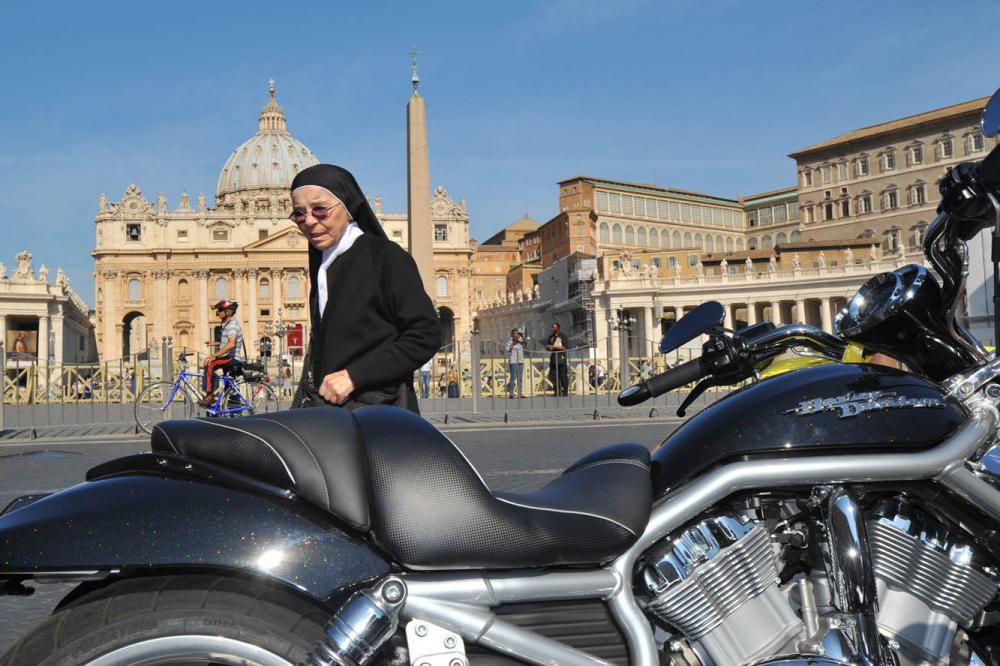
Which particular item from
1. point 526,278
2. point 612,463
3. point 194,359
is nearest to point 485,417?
point 194,359

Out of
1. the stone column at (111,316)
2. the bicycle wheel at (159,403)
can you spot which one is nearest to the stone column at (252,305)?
the stone column at (111,316)

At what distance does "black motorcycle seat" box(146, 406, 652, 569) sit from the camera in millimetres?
1313

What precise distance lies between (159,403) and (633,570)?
1082 cm

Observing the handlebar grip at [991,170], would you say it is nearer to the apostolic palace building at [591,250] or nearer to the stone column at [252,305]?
the apostolic palace building at [591,250]

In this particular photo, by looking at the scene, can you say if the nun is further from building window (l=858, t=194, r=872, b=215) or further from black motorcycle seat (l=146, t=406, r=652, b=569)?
building window (l=858, t=194, r=872, b=215)

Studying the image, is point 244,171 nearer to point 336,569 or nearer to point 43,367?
point 43,367

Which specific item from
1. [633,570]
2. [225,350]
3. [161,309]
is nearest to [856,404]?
[633,570]

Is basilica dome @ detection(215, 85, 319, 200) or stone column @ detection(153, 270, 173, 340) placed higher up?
basilica dome @ detection(215, 85, 319, 200)

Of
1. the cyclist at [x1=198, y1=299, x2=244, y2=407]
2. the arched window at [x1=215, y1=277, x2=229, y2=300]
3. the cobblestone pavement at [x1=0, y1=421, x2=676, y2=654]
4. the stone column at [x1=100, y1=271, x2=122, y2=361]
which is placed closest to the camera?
the cobblestone pavement at [x1=0, y1=421, x2=676, y2=654]

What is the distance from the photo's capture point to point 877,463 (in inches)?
57.5

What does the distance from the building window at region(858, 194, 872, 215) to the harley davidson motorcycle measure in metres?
73.0

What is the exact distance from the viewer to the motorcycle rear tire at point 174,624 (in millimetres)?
1188

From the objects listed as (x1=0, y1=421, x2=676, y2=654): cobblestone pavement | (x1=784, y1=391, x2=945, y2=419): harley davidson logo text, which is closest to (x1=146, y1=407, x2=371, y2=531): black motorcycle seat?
(x1=784, y1=391, x2=945, y2=419): harley davidson logo text

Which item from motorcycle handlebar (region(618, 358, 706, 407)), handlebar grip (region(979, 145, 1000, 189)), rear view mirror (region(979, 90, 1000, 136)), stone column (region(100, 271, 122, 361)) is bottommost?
motorcycle handlebar (region(618, 358, 706, 407))
